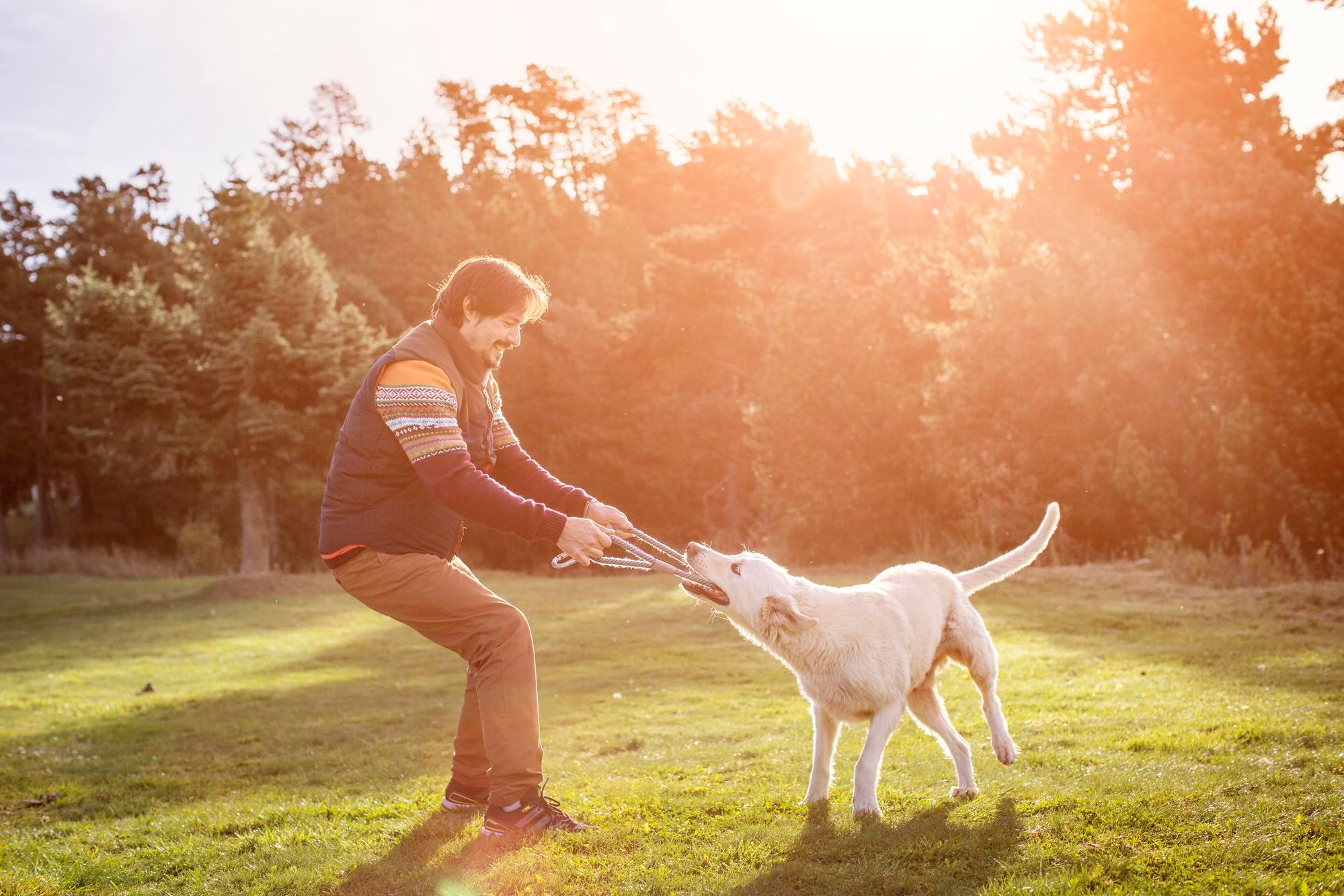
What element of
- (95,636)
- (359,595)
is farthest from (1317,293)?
(95,636)

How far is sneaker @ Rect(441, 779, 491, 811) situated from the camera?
17.3 feet

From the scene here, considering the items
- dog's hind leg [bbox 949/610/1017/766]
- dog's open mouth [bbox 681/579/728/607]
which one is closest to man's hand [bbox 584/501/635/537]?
dog's open mouth [bbox 681/579/728/607]

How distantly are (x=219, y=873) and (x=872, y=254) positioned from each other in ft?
93.3

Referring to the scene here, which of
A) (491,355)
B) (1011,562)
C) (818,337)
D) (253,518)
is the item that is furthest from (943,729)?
(253,518)

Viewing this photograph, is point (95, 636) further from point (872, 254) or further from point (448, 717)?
point (872, 254)

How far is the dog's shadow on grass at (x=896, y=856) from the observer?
403 centimetres

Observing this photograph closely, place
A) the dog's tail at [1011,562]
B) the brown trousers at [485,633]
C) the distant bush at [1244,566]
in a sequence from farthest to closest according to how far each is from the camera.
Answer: the distant bush at [1244,566] → the dog's tail at [1011,562] → the brown trousers at [485,633]

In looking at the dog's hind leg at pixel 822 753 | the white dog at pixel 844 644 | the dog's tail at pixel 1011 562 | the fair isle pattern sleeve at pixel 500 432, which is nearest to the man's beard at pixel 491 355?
the fair isle pattern sleeve at pixel 500 432

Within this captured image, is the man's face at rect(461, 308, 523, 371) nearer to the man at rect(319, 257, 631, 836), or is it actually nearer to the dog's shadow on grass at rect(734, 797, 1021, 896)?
the man at rect(319, 257, 631, 836)

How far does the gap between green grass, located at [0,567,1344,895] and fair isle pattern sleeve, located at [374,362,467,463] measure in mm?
1731

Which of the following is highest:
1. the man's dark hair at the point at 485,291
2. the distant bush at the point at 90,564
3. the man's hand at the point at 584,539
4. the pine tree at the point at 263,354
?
the pine tree at the point at 263,354

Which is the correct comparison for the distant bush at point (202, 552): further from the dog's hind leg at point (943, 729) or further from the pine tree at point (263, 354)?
the dog's hind leg at point (943, 729)

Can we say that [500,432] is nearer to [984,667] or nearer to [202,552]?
[984,667]

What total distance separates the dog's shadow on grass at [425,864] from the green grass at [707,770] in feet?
0.05
